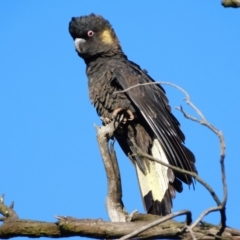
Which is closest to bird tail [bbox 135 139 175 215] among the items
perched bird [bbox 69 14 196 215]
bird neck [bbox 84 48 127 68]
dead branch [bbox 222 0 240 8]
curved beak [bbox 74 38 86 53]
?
perched bird [bbox 69 14 196 215]

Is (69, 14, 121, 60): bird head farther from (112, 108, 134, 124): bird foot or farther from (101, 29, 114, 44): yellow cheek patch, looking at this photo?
(112, 108, 134, 124): bird foot

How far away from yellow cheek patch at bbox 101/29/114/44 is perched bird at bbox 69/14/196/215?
2.3 inches

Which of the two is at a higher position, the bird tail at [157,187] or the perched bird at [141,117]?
the perched bird at [141,117]

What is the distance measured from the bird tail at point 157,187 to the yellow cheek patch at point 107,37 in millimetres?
1706

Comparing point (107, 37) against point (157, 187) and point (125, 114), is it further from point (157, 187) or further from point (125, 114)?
point (157, 187)

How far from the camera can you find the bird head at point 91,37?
23.8 feet

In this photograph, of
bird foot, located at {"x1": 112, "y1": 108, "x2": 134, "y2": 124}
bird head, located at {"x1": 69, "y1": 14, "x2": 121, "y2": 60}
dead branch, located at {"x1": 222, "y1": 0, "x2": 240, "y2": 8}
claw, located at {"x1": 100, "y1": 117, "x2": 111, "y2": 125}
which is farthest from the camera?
bird head, located at {"x1": 69, "y1": 14, "x2": 121, "y2": 60}

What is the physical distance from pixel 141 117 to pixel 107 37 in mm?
1301

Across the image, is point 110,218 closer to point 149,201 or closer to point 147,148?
point 149,201

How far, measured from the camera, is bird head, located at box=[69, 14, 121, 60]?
724 centimetres

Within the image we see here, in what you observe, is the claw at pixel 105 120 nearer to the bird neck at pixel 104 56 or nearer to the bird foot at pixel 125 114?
the bird foot at pixel 125 114

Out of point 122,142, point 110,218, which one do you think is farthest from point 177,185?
point 110,218

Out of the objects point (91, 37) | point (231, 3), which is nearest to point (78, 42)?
point (91, 37)

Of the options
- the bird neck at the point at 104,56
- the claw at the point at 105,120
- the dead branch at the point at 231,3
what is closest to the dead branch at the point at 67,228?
the dead branch at the point at 231,3
